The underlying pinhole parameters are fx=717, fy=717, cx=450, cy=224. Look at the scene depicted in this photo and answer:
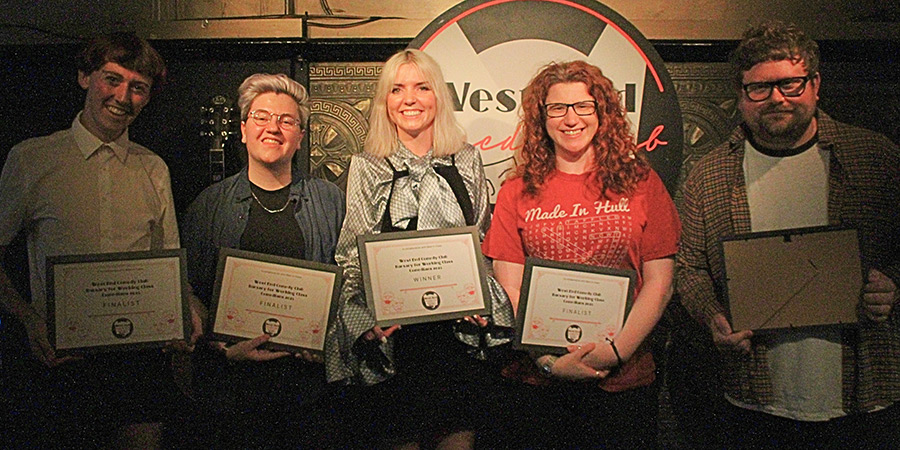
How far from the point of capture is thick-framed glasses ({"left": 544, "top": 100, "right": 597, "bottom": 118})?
2.30 metres

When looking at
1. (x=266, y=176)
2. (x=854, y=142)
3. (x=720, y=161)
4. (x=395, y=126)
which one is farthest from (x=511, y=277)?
(x=854, y=142)

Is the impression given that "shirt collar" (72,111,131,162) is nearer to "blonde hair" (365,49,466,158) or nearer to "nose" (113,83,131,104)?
"nose" (113,83,131,104)

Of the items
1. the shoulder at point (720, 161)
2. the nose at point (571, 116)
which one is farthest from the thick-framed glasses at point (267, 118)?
the shoulder at point (720, 161)

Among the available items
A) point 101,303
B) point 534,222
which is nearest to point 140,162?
point 101,303

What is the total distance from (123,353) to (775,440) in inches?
83.5

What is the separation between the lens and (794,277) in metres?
2.16

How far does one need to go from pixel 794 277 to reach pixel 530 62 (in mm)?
1273

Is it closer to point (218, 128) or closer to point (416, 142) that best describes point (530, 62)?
point (416, 142)

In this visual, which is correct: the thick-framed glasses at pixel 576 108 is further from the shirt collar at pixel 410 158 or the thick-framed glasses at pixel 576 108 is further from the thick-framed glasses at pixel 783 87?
the thick-framed glasses at pixel 783 87

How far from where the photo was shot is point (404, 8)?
3.03 meters

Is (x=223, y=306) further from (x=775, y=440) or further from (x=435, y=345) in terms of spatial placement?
(x=775, y=440)

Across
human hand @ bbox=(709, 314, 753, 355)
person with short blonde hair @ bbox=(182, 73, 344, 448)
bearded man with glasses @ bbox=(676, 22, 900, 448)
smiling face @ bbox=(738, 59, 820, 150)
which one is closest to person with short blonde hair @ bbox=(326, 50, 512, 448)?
person with short blonde hair @ bbox=(182, 73, 344, 448)

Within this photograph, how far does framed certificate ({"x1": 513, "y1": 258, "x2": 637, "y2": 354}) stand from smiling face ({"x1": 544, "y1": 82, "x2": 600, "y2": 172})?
1.22ft

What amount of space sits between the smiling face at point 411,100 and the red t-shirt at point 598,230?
0.45 m
